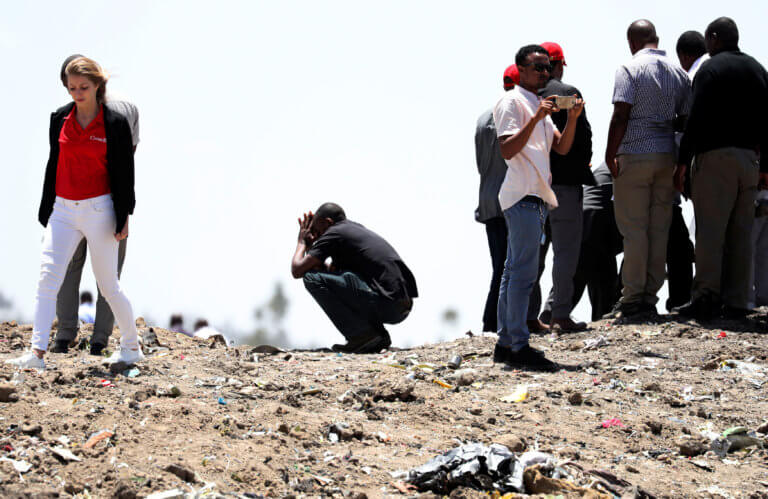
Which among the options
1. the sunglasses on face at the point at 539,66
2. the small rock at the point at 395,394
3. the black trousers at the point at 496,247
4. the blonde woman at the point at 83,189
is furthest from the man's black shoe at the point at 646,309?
the blonde woman at the point at 83,189

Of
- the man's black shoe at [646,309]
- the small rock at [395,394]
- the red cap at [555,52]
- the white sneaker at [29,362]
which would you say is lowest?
the small rock at [395,394]

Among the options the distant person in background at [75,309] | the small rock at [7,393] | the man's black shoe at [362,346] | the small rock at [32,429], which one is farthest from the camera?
the man's black shoe at [362,346]

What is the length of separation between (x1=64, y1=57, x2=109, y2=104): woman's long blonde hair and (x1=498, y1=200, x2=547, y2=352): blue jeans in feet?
9.84

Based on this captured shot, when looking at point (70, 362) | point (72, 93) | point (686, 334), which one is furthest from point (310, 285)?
point (686, 334)

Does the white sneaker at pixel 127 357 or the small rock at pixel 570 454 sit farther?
the white sneaker at pixel 127 357

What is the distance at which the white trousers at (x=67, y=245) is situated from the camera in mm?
5672

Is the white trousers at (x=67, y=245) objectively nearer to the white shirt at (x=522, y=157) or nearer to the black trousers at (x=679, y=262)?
the white shirt at (x=522, y=157)

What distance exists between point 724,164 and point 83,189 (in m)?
5.33

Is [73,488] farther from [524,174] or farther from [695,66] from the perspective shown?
[695,66]

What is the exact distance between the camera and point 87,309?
10.3 meters

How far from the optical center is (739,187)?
750cm

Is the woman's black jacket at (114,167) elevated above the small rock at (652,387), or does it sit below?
above

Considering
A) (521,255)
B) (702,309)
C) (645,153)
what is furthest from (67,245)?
(702,309)

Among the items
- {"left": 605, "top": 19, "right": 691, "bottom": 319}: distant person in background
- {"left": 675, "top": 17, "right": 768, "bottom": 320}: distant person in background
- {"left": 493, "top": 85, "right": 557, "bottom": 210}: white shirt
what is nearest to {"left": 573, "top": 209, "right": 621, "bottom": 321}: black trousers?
{"left": 605, "top": 19, "right": 691, "bottom": 319}: distant person in background
